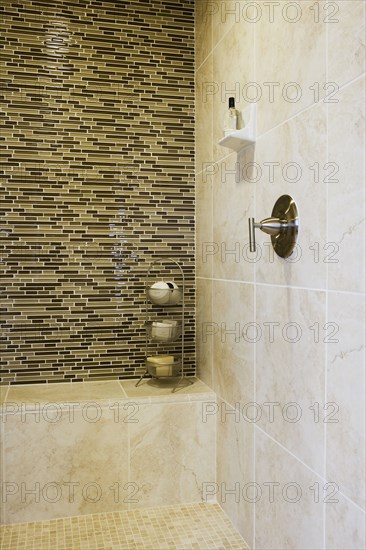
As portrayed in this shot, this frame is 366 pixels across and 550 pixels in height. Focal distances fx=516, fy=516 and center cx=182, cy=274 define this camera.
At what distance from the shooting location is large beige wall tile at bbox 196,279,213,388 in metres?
2.18

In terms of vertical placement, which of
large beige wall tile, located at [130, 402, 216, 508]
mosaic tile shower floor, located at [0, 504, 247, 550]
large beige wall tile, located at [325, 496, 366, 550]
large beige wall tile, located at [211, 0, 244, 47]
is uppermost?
large beige wall tile, located at [211, 0, 244, 47]

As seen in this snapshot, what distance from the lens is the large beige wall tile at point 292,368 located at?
1.26 metres

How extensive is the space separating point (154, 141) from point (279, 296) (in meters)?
1.19

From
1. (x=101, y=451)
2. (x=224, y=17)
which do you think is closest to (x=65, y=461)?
(x=101, y=451)

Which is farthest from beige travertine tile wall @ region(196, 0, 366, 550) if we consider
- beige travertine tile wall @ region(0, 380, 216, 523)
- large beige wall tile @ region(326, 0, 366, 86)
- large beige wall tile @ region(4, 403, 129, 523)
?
large beige wall tile @ region(4, 403, 129, 523)

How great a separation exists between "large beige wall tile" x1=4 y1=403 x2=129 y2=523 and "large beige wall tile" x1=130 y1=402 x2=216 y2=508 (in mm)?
64

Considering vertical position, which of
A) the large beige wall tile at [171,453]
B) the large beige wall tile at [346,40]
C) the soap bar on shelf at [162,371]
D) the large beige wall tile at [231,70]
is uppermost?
the large beige wall tile at [231,70]

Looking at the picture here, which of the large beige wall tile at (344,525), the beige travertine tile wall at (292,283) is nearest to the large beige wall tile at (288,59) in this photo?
the beige travertine tile wall at (292,283)

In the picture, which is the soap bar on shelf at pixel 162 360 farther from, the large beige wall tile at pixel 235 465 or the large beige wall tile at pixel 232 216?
the large beige wall tile at pixel 232 216

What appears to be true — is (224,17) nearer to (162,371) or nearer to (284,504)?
(162,371)

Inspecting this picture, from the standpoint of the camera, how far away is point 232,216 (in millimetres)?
1895

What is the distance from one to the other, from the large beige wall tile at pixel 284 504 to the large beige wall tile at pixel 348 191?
53 cm

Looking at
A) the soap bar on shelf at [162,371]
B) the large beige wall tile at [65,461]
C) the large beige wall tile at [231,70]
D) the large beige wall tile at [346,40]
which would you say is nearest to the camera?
the large beige wall tile at [346,40]

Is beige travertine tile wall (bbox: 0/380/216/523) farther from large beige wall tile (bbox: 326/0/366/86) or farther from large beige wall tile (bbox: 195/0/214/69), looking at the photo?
large beige wall tile (bbox: 195/0/214/69)
